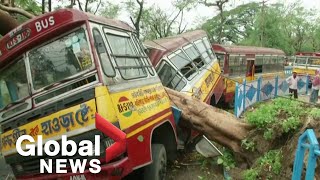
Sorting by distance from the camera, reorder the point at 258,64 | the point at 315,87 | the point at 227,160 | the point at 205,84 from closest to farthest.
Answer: the point at 227,160
the point at 205,84
the point at 315,87
the point at 258,64

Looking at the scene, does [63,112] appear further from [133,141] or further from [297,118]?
[297,118]

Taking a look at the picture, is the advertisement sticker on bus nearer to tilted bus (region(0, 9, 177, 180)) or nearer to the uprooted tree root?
tilted bus (region(0, 9, 177, 180))

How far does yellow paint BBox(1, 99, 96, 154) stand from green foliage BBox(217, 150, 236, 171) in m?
2.87

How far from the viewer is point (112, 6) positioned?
3528cm

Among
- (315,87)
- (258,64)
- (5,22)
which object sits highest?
(5,22)

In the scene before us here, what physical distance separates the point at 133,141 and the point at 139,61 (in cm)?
172

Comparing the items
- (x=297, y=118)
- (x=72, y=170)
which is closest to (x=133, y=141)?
(x=72, y=170)

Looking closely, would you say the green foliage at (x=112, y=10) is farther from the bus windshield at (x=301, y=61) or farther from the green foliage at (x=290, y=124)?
the green foliage at (x=290, y=124)

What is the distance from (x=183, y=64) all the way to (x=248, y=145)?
416cm

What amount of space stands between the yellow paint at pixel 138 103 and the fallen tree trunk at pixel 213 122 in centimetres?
89

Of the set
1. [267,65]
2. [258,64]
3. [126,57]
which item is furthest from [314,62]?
[126,57]

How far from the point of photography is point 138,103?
16.1 ft

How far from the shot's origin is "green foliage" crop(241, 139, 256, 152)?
583 centimetres

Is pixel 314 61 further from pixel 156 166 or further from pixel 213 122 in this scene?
pixel 156 166
